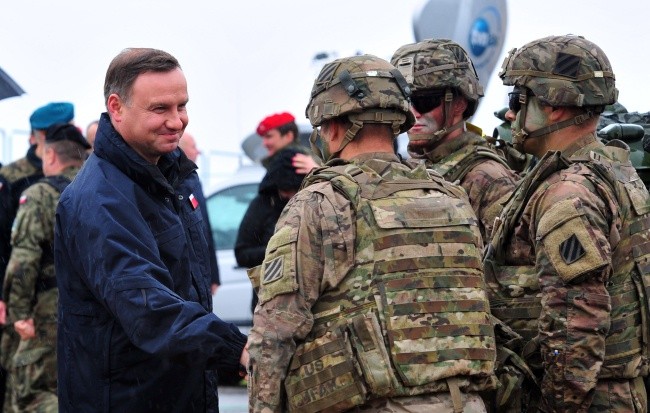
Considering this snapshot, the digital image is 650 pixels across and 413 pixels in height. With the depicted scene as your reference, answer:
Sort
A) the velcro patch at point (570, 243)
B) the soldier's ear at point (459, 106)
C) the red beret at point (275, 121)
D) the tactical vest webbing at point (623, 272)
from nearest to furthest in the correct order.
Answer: the velcro patch at point (570, 243) < the tactical vest webbing at point (623, 272) < the soldier's ear at point (459, 106) < the red beret at point (275, 121)

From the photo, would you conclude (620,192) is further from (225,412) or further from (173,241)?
(225,412)

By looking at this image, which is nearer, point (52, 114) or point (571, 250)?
point (571, 250)

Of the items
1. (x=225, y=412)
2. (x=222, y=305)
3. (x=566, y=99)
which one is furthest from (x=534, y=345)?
(x=222, y=305)

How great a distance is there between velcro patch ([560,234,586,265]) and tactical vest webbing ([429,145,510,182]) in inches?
52.0

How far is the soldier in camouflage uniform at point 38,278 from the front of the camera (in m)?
7.53

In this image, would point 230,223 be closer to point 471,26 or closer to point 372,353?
point 471,26

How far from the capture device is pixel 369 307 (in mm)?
3867

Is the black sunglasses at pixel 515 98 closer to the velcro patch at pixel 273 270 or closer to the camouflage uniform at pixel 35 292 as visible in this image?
the velcro patch at pixel 273 270

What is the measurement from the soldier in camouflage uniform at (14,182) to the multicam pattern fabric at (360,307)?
14.1ft

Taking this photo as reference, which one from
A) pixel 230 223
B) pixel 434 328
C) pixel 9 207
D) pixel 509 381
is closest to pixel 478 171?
pixel 509 381

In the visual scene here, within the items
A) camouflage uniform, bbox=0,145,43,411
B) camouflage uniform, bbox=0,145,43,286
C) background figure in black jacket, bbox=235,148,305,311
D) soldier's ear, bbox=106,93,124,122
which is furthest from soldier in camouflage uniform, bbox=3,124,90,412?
soldier's ear, bbox=106,93,124,122

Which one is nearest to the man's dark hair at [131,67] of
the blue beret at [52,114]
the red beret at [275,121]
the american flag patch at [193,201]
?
the american flag patch at [193,201]

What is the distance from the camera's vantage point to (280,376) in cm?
387

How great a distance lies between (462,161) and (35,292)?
3391 millimetres
